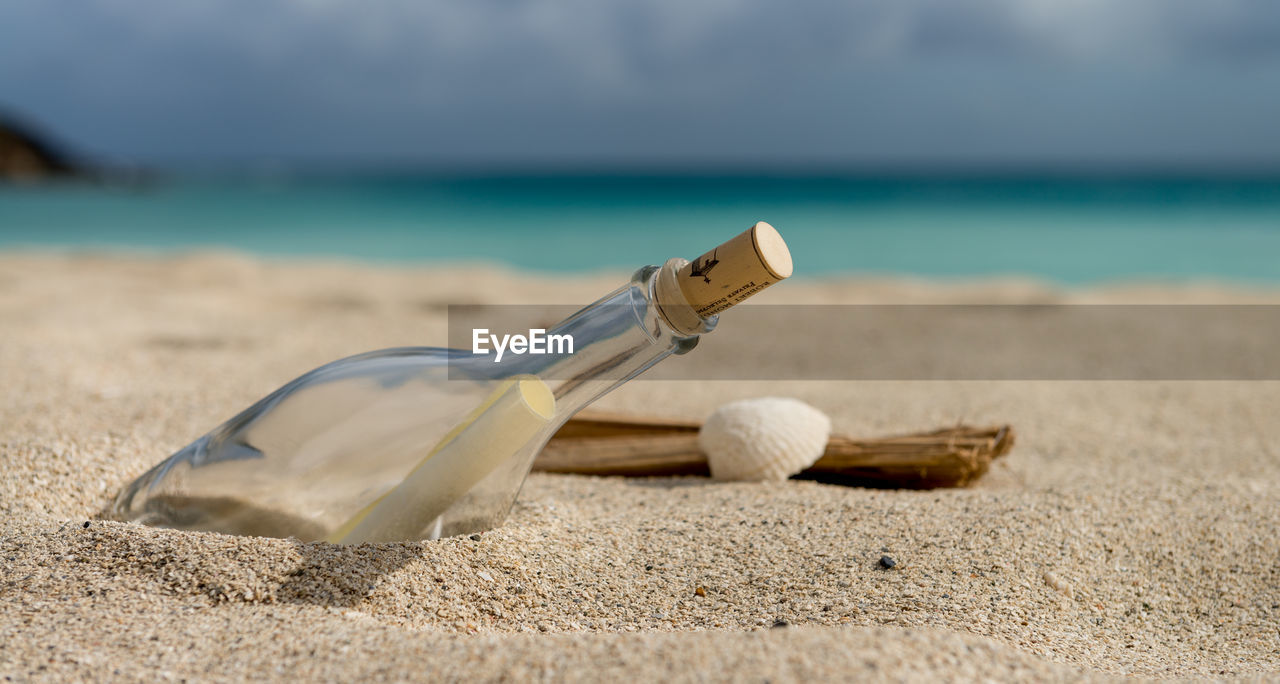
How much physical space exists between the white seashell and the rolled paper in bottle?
770 millimetres

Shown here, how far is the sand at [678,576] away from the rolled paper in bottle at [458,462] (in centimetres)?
8

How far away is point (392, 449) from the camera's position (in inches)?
64.1

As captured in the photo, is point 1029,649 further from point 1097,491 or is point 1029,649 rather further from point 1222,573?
point 1097,491

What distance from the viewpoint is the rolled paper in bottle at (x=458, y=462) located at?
160 cm

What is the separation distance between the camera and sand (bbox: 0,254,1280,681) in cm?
125

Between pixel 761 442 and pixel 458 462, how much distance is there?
876 millimetres

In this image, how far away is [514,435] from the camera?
5.27ft

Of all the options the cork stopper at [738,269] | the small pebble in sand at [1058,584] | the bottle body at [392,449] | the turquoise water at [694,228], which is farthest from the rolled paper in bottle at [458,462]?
the turquoise water at [694,228]

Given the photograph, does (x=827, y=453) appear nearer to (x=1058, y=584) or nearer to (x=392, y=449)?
(x=1058, y=584)

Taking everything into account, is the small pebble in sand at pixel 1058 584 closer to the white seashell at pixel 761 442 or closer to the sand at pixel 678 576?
the sand at pixel 678 576

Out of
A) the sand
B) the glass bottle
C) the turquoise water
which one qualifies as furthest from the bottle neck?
the turquoise water

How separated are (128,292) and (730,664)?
540cm

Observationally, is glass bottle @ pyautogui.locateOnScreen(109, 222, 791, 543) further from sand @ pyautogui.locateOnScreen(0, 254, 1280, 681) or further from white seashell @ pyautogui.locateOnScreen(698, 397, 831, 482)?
white seashell @ pyautogui.locateOnScreen(698, 397, 831, 482)

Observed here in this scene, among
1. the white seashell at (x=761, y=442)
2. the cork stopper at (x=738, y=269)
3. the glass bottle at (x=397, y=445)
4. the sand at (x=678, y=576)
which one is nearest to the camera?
the sand at (x=678, y=576)
